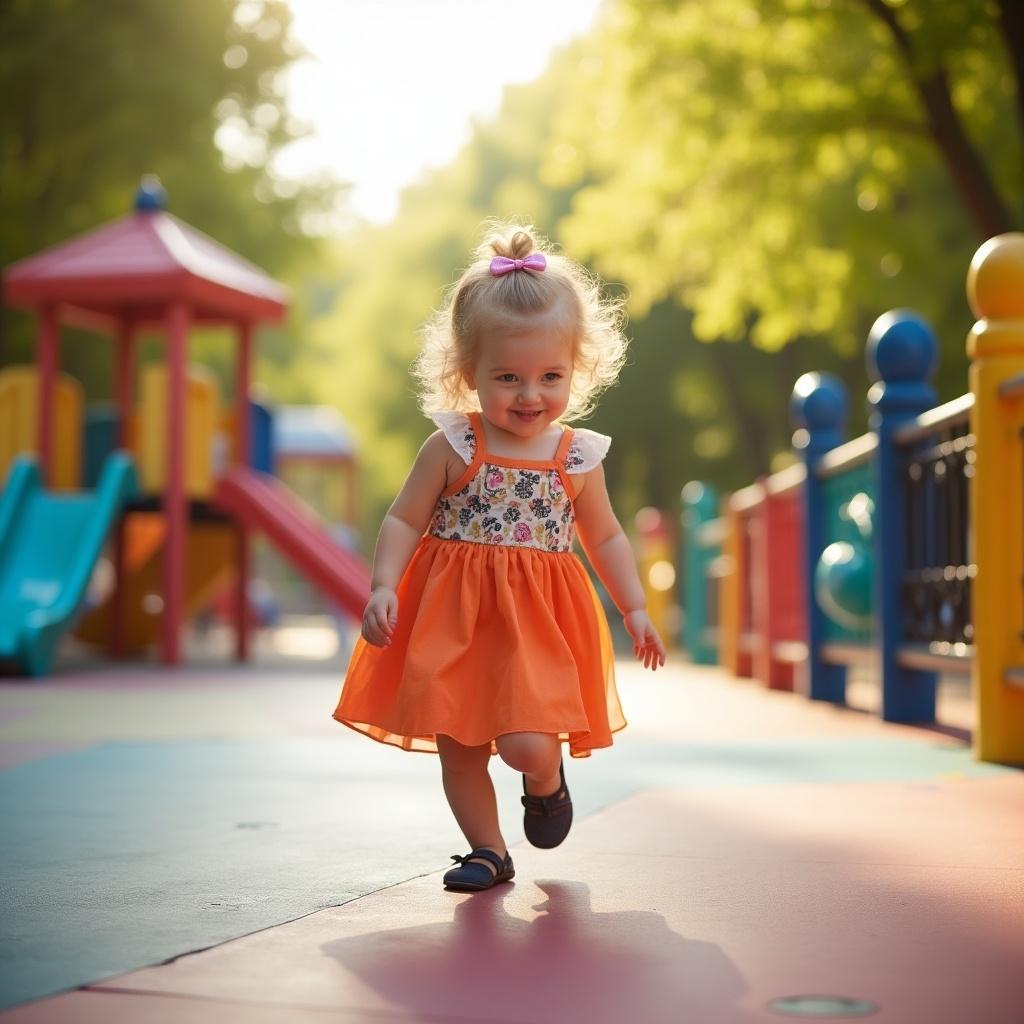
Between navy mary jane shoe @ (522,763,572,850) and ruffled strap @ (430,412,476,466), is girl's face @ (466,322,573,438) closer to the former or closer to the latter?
ruffled strap @ (430,412,476,466)

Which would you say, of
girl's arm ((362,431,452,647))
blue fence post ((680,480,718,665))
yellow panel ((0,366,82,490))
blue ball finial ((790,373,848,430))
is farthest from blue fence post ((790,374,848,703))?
→ yellow panel ((0,366,82,490))

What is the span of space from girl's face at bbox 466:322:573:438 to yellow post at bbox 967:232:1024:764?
242 cm

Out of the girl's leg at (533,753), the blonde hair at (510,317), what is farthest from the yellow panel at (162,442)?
the girl's leg at (533,753)

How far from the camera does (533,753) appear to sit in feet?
10.5

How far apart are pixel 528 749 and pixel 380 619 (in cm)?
42

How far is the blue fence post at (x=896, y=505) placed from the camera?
707 centimetres

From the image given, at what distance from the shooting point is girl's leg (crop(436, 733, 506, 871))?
336cm

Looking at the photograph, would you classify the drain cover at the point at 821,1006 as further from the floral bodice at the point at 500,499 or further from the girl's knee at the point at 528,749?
the floral bodice at the point at 500,499

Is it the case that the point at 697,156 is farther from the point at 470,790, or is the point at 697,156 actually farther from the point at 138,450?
the point at 470,790

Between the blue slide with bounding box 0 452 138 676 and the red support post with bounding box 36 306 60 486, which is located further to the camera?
the red support post with bounding box 36 306 60 486

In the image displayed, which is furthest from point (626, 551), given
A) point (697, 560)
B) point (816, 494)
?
point (697, 560)

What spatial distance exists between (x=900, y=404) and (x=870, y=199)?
10.6m

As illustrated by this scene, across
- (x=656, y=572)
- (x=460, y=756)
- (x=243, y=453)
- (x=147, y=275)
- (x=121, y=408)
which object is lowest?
(x=460, y=756)

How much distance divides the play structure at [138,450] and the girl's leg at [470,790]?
848 cm
